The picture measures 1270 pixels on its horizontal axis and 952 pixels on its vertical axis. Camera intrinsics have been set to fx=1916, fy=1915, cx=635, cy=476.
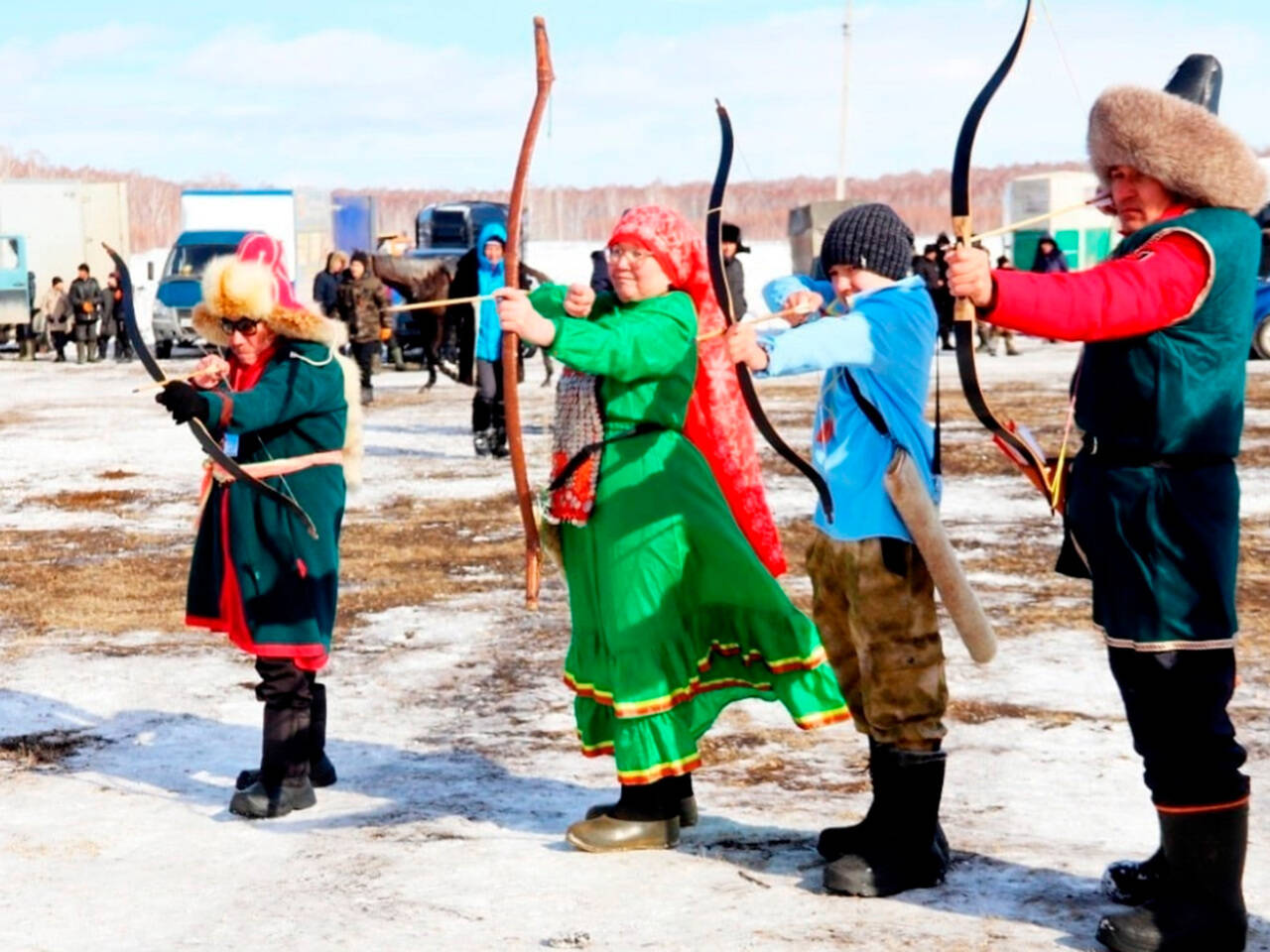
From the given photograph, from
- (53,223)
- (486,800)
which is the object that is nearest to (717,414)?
(486,800)

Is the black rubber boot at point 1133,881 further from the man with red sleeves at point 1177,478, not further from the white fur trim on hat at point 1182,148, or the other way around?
the white fur trim on hat at point 1182,148

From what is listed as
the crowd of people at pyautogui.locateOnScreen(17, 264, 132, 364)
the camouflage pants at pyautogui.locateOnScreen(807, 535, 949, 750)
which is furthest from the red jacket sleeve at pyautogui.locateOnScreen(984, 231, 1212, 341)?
the crowd of people at pyautogui.locateOnScreen(17, 264, 132, 364)

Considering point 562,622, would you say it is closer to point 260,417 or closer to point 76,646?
point 76,646

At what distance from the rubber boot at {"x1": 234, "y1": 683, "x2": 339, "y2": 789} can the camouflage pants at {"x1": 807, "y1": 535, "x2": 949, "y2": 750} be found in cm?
190

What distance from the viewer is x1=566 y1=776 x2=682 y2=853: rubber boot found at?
4934 millimetres

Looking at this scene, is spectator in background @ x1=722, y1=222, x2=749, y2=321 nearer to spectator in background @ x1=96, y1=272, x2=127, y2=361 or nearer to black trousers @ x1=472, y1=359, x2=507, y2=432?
black trousers @ x1=472, y1=359, x2=507, y2=432

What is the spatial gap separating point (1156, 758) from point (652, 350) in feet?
5.31

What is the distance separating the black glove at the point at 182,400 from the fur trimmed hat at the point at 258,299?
43 cm

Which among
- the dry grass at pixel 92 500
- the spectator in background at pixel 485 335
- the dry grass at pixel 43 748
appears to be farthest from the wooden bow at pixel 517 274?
the spectator in background at pixel 485 335

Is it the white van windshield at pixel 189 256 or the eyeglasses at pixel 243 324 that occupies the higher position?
the white van windshield at pixel 189 256

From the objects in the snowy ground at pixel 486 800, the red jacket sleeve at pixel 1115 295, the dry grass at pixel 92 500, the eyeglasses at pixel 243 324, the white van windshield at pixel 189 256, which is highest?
the white van windshield at pixel 189 256

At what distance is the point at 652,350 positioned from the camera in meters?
4.84

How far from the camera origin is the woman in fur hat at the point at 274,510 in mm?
5527

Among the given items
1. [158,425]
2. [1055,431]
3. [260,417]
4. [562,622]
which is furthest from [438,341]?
[260,417]
